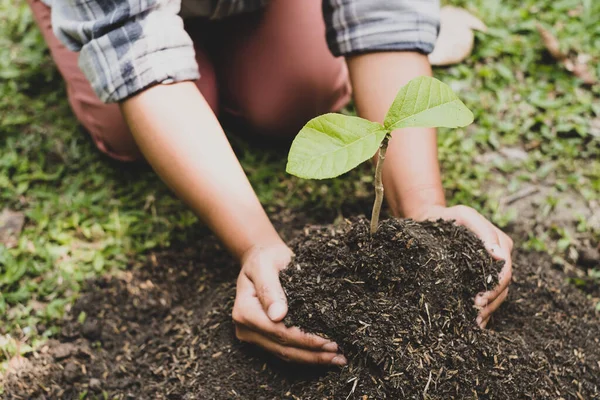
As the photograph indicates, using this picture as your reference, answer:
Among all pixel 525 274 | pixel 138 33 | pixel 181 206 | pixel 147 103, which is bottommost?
pixel 525 274

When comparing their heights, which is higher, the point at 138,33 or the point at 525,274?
the point at 138,33

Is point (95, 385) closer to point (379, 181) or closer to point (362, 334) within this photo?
point (362, 334)

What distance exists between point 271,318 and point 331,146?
50 centimetres

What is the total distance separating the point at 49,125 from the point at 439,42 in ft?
→ 5.79

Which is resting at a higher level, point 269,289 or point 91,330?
point 269,289

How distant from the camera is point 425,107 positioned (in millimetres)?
1111

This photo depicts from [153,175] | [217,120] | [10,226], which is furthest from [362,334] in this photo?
[10,226]

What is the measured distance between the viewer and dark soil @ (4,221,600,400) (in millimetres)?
1363

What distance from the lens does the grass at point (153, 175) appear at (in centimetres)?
203

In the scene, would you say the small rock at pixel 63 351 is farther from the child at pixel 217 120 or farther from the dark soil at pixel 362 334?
the child at pixel 217 120

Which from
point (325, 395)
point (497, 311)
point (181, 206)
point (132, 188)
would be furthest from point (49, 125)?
point (497, 311)

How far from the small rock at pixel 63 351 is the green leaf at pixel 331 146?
1.10m

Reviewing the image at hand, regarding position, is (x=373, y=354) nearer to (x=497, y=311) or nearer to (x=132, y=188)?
(x=497, y=311)

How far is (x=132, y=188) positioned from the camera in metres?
2.32
